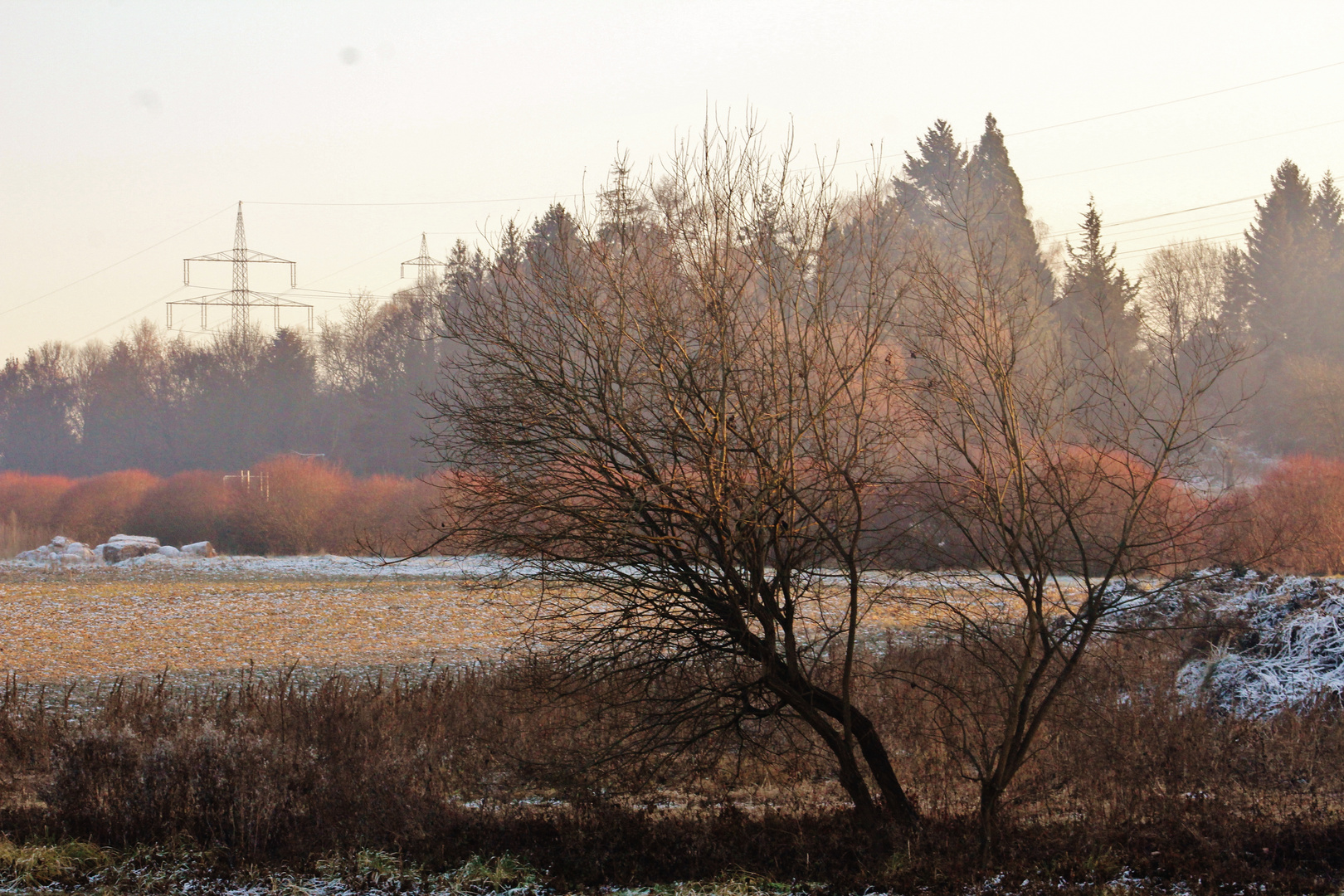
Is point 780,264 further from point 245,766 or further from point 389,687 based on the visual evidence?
point 389,687

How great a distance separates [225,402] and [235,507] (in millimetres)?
32873

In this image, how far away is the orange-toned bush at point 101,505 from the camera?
42.4m

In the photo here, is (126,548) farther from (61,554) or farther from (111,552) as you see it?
(61,554)

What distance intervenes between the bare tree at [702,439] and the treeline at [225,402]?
4763 cm

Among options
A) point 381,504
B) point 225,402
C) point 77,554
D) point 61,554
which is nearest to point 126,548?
point 77,554

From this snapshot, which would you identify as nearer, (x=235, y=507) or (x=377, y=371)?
(x=235, y=507)

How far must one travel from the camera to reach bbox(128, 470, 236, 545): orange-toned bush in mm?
41188

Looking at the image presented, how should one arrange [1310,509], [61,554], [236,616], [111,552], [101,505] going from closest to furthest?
[236,616]
[1310,509]
[111,552]
[61,554]
[101,505]

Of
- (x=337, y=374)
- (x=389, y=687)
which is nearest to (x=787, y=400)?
(x=389, y=687)

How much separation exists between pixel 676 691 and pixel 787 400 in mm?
2315

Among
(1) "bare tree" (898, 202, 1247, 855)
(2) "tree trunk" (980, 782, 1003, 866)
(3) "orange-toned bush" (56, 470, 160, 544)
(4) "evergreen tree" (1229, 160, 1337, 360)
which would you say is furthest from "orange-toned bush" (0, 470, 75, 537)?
(4) "evergreen tree" (1229, 160, 1337, 360)

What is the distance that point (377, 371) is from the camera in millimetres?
62531

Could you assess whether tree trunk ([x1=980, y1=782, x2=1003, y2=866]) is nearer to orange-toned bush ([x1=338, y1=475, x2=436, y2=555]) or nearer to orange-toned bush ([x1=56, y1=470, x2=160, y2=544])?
orange-toned bush ([x1=338, y1=475, x2=436, y2=555])

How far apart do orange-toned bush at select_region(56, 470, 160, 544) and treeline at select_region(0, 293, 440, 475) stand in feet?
42.2
